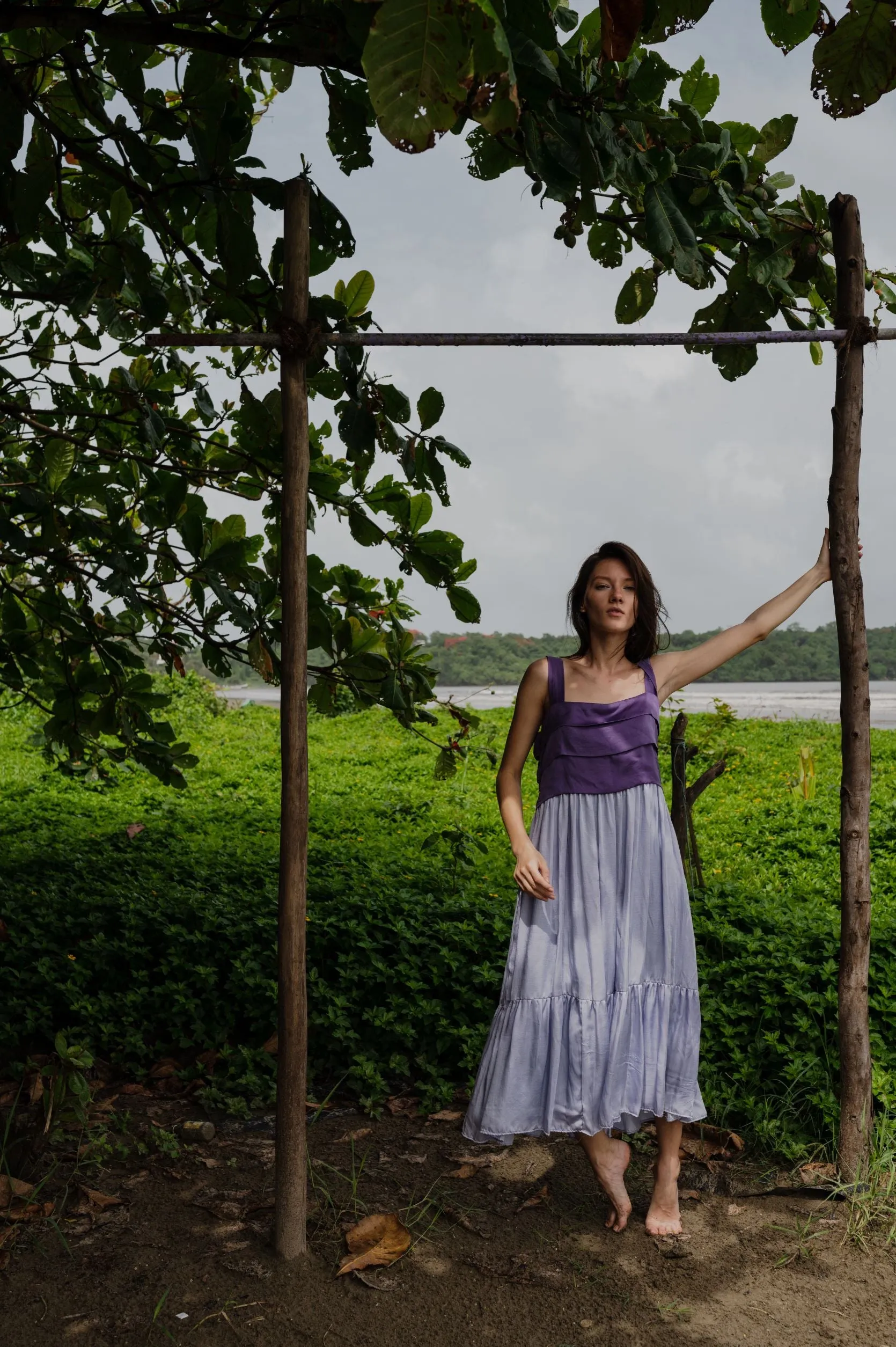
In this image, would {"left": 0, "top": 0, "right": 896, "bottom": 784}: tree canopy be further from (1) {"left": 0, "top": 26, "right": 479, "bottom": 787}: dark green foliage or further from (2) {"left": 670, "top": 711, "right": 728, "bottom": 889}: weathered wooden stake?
(2) {"left": 670, "top": 711, "right": 728, "bottom": 889}: weathered wooden stake

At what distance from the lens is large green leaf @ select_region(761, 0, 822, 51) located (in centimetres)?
192

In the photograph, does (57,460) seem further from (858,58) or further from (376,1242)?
(858,58)

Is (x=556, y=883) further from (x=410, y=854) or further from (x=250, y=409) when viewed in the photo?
(x=410, y=854)

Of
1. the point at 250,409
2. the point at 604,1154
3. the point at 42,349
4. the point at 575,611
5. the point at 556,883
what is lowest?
the point at 604,1154

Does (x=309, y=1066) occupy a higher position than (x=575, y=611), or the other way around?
(x=575, y=611)

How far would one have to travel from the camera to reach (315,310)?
304cm

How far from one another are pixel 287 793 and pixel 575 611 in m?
0.94

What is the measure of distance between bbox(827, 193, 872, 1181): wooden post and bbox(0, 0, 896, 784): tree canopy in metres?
0.12

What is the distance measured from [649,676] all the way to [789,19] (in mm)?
1560

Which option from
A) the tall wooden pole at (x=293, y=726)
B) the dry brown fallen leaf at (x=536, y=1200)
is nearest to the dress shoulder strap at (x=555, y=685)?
the tall wooden pole at (x=293, y=726)

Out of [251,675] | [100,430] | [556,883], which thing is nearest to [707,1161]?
[556,883]

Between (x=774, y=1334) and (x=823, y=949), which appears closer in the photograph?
(x=774, y=1334)

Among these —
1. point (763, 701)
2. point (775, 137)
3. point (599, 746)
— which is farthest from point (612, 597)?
point (763, 701)

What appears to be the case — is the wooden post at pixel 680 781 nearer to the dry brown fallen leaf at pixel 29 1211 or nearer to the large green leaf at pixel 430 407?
the large green leaf at pixel 430 407
